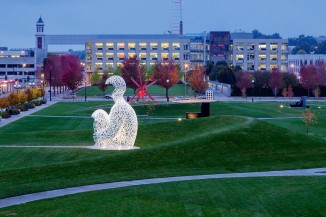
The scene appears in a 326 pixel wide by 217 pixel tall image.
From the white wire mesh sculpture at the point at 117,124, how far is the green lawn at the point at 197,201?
13.1 m

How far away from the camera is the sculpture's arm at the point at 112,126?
133 ft

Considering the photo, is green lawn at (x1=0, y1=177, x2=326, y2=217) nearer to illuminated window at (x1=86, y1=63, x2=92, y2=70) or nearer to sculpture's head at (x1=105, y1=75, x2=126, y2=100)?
sculpture's head at (x1=105, y1=75, x2=126, y2=100)

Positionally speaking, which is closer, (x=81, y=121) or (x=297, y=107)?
(x=81, y=121)

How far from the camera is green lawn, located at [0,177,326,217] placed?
2261cm

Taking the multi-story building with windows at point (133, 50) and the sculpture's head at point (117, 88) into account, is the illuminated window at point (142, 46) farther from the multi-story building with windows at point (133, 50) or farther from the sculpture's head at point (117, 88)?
the sculpture's head at point (117, 88)

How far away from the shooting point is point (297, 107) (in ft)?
283

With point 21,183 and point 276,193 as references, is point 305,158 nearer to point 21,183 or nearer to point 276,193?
point 276,193

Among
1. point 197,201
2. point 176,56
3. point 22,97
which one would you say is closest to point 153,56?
point 176,56

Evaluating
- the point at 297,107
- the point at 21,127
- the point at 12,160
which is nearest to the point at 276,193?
the point at 12,160

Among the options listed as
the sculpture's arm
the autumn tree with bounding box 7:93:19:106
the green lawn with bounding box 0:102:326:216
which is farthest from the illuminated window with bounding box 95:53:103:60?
the sculpture's arm

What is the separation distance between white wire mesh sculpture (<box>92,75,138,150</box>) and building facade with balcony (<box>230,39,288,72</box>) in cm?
14529

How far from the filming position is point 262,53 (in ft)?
605

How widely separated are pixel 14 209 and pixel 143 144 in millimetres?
22110

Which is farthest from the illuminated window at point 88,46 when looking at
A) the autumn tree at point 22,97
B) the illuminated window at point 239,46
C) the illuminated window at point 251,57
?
the autumn tree at point 22,97
